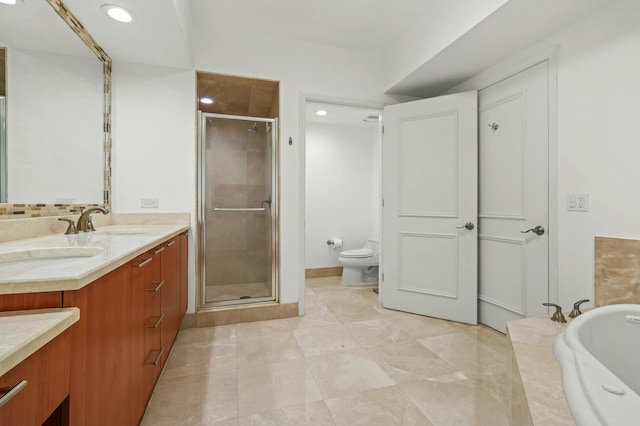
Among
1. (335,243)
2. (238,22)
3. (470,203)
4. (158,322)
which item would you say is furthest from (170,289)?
(335,243)

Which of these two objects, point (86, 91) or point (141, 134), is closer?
point (86, 91)

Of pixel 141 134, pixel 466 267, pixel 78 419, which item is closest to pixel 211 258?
pixel 141 134

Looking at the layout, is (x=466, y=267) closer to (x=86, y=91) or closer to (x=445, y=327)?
(x=445, y=327)

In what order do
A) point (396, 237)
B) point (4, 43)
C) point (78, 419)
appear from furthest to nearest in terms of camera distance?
point (396, 237), point (4, 43), point (78, 419)

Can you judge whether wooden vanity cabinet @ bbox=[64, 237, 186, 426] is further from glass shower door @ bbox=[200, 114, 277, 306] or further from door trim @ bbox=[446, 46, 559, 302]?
door trim @ bbox=[446, 46, 559, 302]

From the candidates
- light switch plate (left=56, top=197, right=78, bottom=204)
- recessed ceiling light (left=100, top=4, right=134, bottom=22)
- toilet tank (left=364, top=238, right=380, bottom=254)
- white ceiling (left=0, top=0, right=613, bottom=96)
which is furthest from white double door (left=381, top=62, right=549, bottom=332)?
light switch plate (left=56, top=197, right=78, bottom=204)

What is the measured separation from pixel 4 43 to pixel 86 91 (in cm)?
72

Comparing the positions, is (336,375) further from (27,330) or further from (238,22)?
(238,22)

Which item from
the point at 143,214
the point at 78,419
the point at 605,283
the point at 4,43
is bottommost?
the point at 78,419

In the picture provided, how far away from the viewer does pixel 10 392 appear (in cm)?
45

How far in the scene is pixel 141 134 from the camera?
7.41 feet

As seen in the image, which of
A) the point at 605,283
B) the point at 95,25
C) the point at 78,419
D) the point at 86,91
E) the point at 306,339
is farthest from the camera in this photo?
the point at 306,339

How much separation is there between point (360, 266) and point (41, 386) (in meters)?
3.25

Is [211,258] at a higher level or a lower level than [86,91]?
lower
